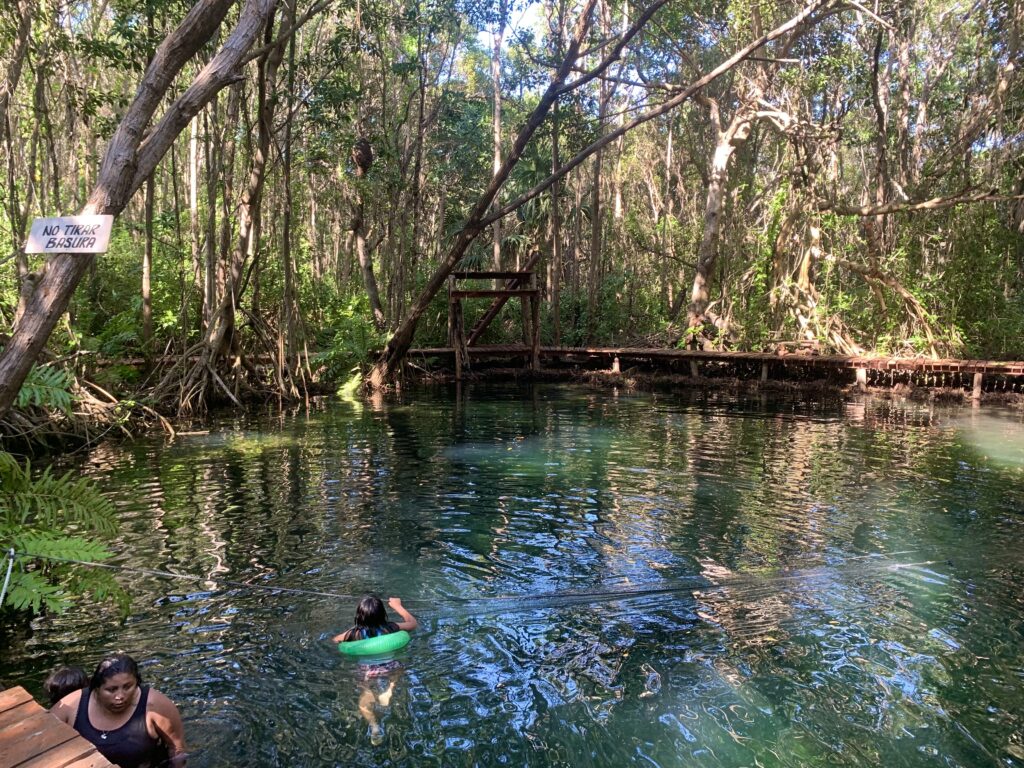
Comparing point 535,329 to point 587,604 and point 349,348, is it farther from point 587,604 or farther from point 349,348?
point 587,604

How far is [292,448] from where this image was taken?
13047 mm

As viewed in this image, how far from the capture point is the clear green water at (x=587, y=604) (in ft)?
14.9

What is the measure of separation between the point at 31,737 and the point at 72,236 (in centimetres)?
256

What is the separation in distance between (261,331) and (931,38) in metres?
24.7

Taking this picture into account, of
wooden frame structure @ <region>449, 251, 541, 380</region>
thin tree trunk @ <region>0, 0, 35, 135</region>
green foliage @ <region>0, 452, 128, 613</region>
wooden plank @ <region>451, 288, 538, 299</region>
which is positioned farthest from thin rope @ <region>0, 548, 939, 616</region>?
wooden plank @ <region>451, 288, 538, 299</region>

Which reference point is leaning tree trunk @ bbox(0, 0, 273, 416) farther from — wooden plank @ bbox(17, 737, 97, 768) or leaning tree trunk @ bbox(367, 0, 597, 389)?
leaning tree trunk @ bbox(367, 0, 597, 389)

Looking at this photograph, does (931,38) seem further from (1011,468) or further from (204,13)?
(204,13)

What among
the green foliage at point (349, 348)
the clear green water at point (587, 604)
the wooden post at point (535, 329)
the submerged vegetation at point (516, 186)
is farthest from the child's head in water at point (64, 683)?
the wooden post at point (535, 329)

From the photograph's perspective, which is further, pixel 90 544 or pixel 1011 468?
pixel 1011 468

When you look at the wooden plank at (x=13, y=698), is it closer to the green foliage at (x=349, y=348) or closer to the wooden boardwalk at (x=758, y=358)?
the green foliage at (x=349, y=348)

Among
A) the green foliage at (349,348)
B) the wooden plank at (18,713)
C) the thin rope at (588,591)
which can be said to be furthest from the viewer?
the green foliage at (349,348)

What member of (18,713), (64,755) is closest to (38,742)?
(64,755)

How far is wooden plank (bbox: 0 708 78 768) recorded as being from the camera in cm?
297

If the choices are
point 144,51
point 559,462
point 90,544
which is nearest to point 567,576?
point 90,544
